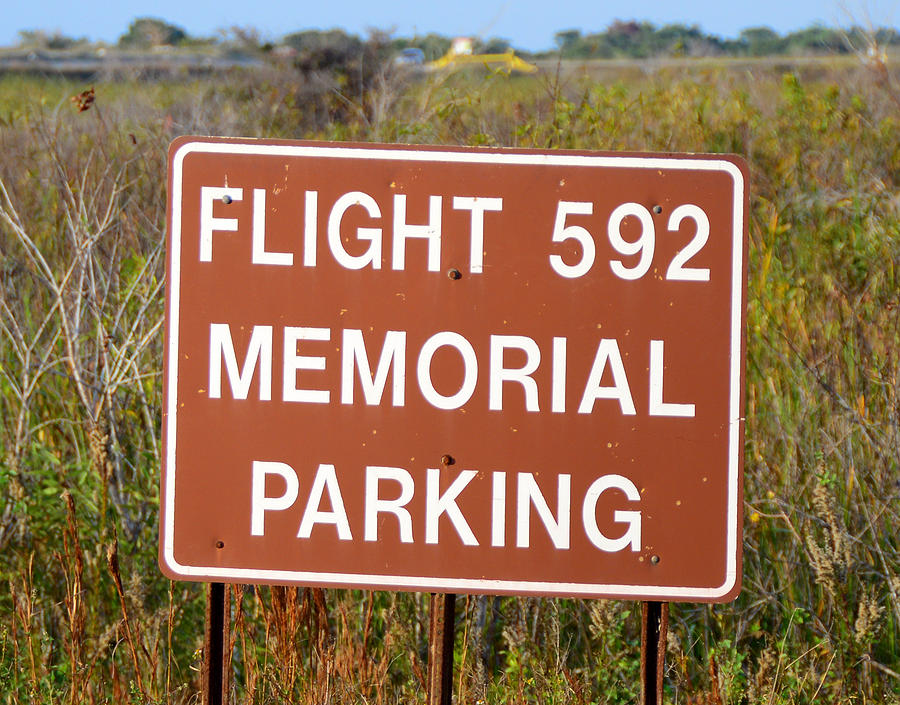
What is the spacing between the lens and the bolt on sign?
1.55 m

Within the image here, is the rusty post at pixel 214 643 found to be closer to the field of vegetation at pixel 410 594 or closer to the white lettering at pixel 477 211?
the field of vegetation at pixel 410 594

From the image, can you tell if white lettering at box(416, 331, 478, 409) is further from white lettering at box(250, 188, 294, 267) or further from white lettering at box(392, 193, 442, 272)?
white lettering at box(250, 188, 294, 267)

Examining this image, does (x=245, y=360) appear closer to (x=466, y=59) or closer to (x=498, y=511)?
(x=498, y=511)

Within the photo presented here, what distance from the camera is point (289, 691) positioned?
2074 mm

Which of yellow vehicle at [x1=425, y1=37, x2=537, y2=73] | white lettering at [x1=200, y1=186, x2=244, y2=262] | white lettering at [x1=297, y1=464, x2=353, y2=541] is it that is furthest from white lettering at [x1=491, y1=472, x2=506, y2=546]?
Result: yellow vehicle at [x1=425, y1=37, x2=537, y2=73]

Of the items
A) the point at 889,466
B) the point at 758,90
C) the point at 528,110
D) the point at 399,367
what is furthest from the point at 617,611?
the point at 758,90

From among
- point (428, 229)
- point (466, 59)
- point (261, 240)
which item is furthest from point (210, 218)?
point (466, 59)

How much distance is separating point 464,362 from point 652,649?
54 cm

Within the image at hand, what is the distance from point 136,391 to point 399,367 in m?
1.81

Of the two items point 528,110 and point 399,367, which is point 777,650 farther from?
point 528,110

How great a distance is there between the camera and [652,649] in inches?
62.9

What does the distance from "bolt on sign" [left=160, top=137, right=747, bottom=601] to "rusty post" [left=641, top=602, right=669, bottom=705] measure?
64mm

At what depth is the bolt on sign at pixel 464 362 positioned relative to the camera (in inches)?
61.0

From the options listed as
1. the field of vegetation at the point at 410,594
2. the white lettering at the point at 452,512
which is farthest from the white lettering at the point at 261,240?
the field of vegetation at the point at 410,594
